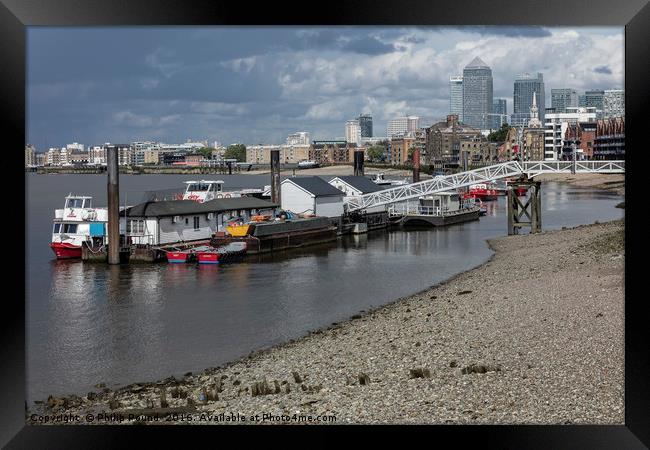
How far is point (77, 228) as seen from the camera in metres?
21.6

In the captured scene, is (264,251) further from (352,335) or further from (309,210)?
(352,335)

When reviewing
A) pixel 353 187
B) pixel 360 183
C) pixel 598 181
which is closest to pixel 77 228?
pixel 353 187

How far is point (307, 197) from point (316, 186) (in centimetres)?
96

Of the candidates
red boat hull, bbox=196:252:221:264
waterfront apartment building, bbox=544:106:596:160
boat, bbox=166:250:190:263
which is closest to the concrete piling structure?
red boat hull, bbox=196:252:221:264

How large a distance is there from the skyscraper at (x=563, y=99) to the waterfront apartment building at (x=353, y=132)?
61.2 ft

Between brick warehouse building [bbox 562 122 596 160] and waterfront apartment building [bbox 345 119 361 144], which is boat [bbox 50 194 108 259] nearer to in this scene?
brick warehouse building [bbox 562 122 596 160]

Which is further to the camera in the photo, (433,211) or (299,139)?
(299,139)

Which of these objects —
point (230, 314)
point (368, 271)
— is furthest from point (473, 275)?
point (230, 314)

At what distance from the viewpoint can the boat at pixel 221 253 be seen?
20609 millimetres

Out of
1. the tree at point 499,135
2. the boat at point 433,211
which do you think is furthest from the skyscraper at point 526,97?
the boat at point 433,211

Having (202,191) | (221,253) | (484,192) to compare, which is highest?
(484,192)

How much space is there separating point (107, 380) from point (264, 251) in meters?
13.5

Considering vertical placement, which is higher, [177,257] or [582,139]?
[582,139]

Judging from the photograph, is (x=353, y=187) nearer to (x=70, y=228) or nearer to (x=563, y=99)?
(x=70, y=228)
